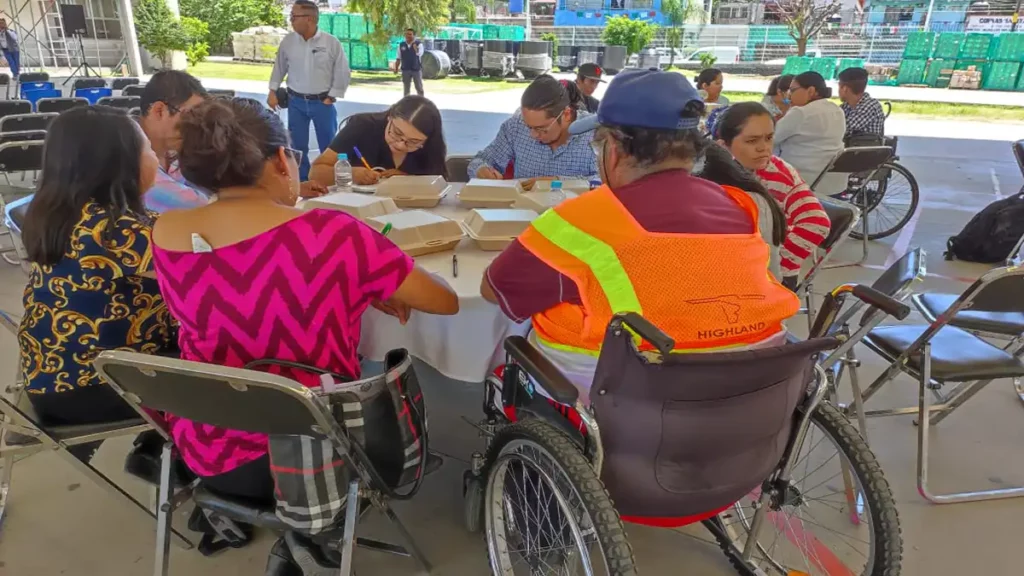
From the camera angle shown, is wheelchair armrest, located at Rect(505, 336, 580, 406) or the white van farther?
the white van

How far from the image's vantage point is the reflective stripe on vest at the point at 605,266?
111cm

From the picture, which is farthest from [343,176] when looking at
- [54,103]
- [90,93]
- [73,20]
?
[73,20]

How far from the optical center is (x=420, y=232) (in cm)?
174

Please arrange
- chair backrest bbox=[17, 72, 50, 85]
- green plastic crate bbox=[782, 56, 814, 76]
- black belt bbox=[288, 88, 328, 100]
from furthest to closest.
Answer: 1. green plastic crate bbox=[782, 56, 814, 76]
2. chair backrest bbox=[17, 72, 50, 85]
3. black belt bbox=[288, 88, 328, 100]

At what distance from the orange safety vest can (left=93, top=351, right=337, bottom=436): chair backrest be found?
0.51 metres

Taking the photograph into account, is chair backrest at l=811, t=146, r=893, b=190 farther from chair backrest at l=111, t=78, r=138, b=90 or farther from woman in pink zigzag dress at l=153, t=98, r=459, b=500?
chair backrest at l=111, t=78, r=138, b=90

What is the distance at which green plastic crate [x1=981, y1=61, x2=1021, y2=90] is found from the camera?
49.9 feet

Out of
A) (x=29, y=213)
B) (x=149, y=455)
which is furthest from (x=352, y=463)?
(x=29, y=213)

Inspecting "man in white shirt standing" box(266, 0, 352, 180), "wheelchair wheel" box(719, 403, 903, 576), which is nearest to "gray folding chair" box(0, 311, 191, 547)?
"wheelchair wheel" box(719, 403, 903, 576)

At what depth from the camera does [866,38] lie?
1980 centimetres

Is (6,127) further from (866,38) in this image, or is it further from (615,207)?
(866,38)

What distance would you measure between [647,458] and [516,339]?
1.33ft

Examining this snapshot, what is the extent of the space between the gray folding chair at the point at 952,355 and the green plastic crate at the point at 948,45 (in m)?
17.5

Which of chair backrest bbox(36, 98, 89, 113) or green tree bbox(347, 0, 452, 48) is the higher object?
green tree bbox(347, 0, 452, 48)
